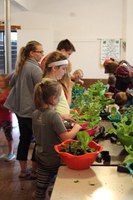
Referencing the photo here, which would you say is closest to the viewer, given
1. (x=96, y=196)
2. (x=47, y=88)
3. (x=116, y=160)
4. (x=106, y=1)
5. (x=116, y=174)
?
(x=96, y=196)

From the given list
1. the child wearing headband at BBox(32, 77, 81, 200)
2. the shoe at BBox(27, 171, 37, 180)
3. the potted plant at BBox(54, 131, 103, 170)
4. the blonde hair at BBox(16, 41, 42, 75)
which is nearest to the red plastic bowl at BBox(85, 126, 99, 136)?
the child wearing headband at BBox(32, 77, 81, 200)

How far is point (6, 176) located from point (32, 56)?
1244mm

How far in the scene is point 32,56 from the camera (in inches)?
102

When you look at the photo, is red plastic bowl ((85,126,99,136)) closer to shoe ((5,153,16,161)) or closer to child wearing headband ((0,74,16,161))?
child wearing headband ((0,74,16,161))

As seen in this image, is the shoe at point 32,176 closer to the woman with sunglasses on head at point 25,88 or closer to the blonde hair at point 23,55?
the woman with sunglasses on head at point 25,88

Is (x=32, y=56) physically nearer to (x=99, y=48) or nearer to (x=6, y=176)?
(x=6, y=176)

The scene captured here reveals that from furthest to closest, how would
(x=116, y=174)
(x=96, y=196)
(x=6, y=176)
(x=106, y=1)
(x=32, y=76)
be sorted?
(x=106, y=1), (x=6, y=176), (x=32, y=76), (x=116, y=174), (x=96, y=196)

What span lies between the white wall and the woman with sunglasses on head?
3.41 metres

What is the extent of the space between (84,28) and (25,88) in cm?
384

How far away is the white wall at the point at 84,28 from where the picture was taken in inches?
234

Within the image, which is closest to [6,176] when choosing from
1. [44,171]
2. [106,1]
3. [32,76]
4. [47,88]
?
[32,76]

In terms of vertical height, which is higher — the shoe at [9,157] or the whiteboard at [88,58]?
the whiteboard at [88,58]

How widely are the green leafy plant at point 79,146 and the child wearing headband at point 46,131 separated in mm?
254

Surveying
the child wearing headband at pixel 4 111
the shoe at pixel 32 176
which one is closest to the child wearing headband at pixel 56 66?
the shoe at pixel 32 176
